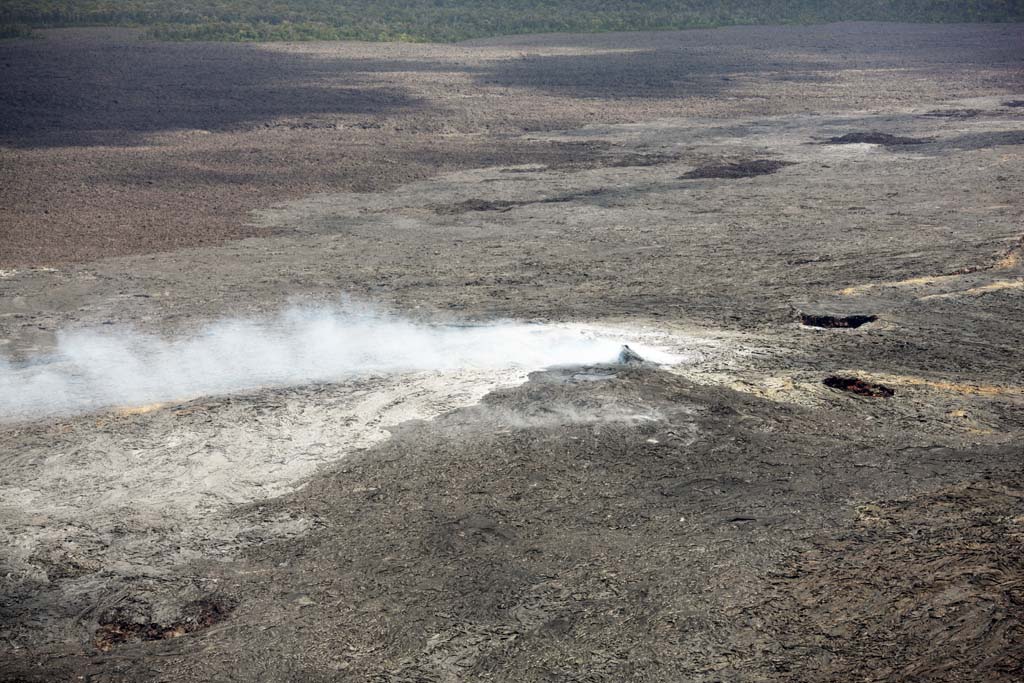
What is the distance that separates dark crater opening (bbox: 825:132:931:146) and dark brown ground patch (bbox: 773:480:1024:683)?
13193mm

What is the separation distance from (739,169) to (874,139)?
147 inches

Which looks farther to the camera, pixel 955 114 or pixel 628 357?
pixel 955 114

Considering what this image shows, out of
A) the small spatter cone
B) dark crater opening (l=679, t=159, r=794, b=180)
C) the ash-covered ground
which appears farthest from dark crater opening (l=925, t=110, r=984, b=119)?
the small spatter cone

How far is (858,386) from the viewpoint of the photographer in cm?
711

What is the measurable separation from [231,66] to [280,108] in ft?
26.2

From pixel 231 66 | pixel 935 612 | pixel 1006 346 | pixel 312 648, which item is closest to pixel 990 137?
pixel 1006 346

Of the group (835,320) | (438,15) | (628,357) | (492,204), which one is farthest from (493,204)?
(438,15)

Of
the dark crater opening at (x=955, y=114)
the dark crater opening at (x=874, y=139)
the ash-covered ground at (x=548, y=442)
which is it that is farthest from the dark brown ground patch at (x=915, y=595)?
the dark crater opening at (x=955, y=114)

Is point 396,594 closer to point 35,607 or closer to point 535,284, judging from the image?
point 35,607

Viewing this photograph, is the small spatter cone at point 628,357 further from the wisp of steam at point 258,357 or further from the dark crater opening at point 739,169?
the dark crater opening at point 739,169

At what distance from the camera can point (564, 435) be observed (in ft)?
21.0

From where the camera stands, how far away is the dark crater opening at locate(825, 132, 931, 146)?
57.8ft

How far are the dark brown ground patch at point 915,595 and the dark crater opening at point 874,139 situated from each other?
13193 mm

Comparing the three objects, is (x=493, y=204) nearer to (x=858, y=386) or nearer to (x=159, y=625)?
(x=858, y=386)
